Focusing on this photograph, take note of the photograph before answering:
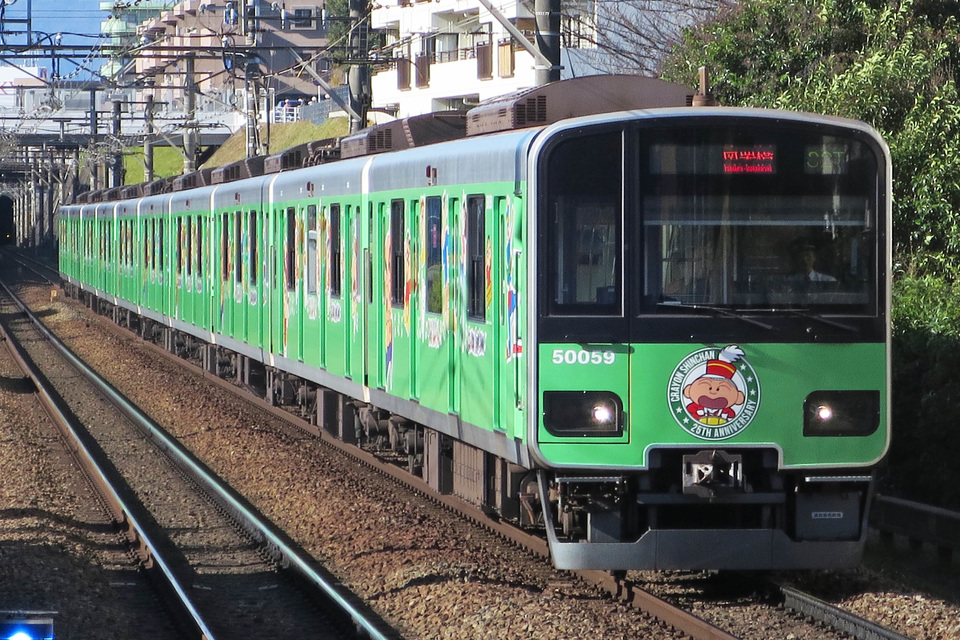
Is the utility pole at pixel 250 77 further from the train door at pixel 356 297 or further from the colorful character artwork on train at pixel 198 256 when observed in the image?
the train door at pixel 356 297

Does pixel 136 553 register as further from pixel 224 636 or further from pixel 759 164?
pixel 759 164

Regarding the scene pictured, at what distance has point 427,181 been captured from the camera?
33.0 ft

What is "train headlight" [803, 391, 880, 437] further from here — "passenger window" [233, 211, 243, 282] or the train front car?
"passenger window" [233, 211, 243, 282]

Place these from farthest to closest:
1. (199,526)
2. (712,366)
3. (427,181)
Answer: (199,526)
(427,181)
(712,366)

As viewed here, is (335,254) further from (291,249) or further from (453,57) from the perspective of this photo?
(453,57)

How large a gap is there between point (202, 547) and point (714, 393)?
170 inches

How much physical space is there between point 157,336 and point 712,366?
2159cm

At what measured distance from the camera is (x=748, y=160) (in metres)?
7.86

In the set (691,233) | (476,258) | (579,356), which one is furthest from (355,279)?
(691,233)

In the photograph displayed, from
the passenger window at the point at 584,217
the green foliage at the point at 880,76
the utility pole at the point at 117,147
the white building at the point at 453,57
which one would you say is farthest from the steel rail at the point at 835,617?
the utility pole at the point at 117,147

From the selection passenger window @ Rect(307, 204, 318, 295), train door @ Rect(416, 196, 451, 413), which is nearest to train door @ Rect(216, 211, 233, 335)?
passenger window @ Rect(307, 204, 318, 295)

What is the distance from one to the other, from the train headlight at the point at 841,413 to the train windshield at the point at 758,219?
1.46ft

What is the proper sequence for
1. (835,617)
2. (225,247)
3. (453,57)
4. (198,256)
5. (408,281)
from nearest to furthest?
(835,617), (408,281), (225,247), (198,256), (453,57)

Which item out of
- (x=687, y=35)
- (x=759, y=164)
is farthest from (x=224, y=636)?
(x=687, y=35)
